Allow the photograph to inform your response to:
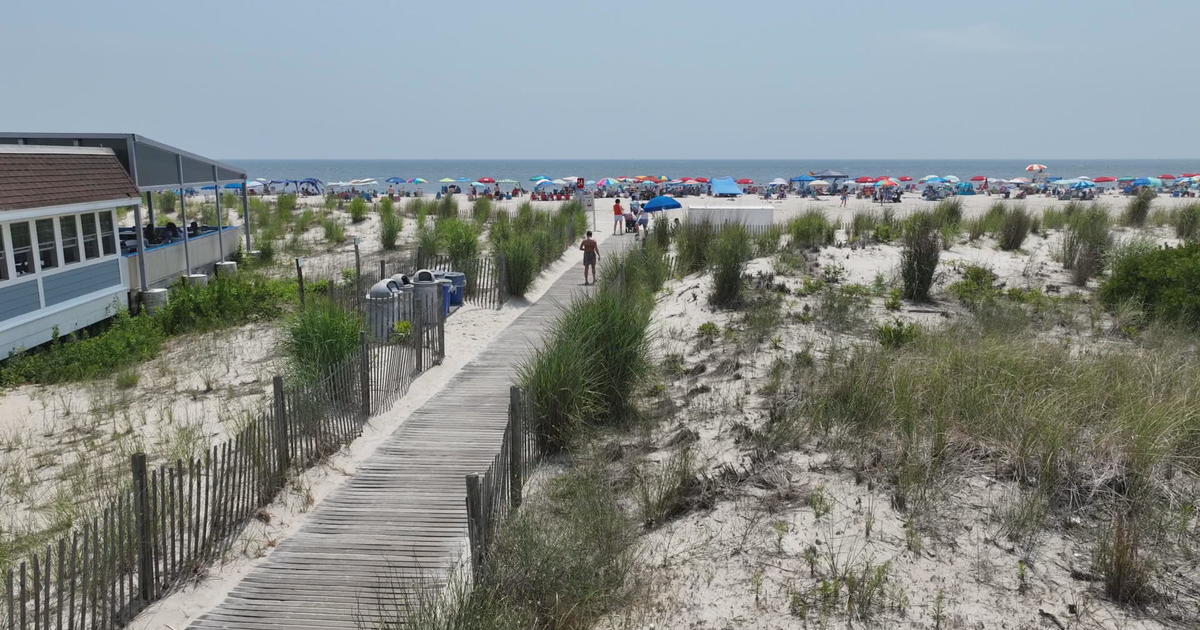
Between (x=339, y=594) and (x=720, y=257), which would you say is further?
(x=720, y=257)

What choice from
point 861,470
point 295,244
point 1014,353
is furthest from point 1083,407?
point 295,244

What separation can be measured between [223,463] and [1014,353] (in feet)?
24.7

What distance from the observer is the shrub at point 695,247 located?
58.8 ft

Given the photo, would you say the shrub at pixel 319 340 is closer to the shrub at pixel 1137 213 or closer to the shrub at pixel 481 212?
the shrub at pixel 481 212

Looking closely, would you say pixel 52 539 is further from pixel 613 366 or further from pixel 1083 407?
pixel 1083 407

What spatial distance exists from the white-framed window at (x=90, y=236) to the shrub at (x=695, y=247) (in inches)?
472

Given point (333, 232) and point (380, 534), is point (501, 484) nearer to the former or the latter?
point (380, 534)

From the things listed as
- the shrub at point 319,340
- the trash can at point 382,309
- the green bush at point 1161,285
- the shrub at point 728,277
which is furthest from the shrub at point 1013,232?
the shrub at point 319,340

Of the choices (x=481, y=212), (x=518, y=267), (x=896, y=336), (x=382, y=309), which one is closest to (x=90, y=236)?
(x=382, y=309)

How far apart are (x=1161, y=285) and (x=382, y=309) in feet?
39.5

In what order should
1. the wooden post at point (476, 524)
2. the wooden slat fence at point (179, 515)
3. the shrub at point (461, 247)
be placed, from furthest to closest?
the shrub at point (461, 247)
the wooden post at point (476, 524)
the wooden slat fence at point (179, 515)

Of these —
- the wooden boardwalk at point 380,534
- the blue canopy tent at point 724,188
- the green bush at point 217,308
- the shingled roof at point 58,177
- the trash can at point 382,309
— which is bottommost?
the wooden boardwalk at point 380,534

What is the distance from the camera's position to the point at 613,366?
923 cm

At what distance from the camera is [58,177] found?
587 inches
